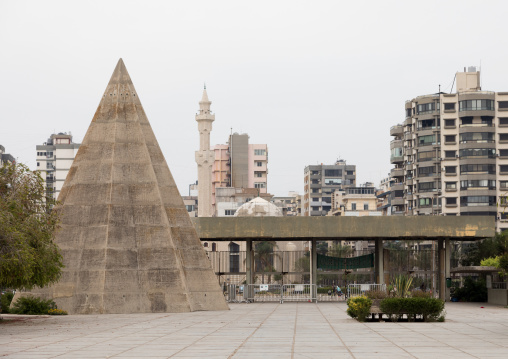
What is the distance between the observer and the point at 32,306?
3588 centimetres

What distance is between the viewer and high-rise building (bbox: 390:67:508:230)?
108312 mm

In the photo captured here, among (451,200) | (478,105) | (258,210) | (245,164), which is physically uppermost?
(478,105)

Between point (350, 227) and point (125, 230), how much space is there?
15.5m

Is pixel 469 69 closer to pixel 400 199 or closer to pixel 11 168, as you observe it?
pixel 400 199

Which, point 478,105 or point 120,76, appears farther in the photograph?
point 478,105

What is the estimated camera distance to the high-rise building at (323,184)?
7382 inches

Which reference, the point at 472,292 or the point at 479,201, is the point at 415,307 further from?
the point at 479,201

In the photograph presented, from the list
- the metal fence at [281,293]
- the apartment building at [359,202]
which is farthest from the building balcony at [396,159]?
the metal fence at [281,293]

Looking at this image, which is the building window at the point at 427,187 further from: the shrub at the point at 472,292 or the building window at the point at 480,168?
the shrub at the point at 472,292

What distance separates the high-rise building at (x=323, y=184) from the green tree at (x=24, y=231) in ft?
511

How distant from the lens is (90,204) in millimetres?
39156

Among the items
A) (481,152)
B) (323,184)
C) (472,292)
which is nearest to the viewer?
(472,292)

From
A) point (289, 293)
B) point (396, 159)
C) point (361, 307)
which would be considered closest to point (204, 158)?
point (396, 159)

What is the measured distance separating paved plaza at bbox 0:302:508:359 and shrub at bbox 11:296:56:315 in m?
3.39
